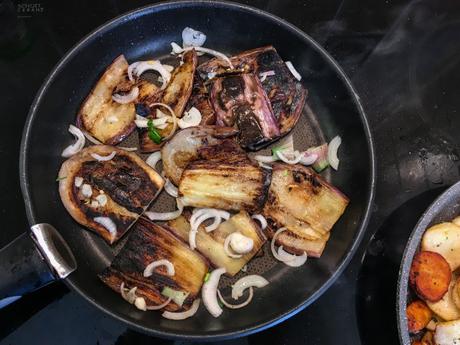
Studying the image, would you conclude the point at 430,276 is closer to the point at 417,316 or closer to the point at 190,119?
the point at 417,316

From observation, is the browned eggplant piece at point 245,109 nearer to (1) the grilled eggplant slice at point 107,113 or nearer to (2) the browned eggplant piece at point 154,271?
(1) the grilled eggplant slice at point 107,113

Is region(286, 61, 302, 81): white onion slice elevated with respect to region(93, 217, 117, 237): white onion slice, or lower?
elevated

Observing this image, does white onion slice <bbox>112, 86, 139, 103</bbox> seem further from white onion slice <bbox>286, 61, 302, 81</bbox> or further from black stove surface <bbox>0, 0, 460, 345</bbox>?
white onion slice <bbox>286, 61, 302, 81</bbox>

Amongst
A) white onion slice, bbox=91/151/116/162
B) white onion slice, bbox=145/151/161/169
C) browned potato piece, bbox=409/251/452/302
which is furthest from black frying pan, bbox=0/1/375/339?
white onion slice, bbox=145/151/161/169

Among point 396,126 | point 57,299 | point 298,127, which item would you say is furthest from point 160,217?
point 396,126

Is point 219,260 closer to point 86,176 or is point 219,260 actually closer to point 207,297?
point 207,297
